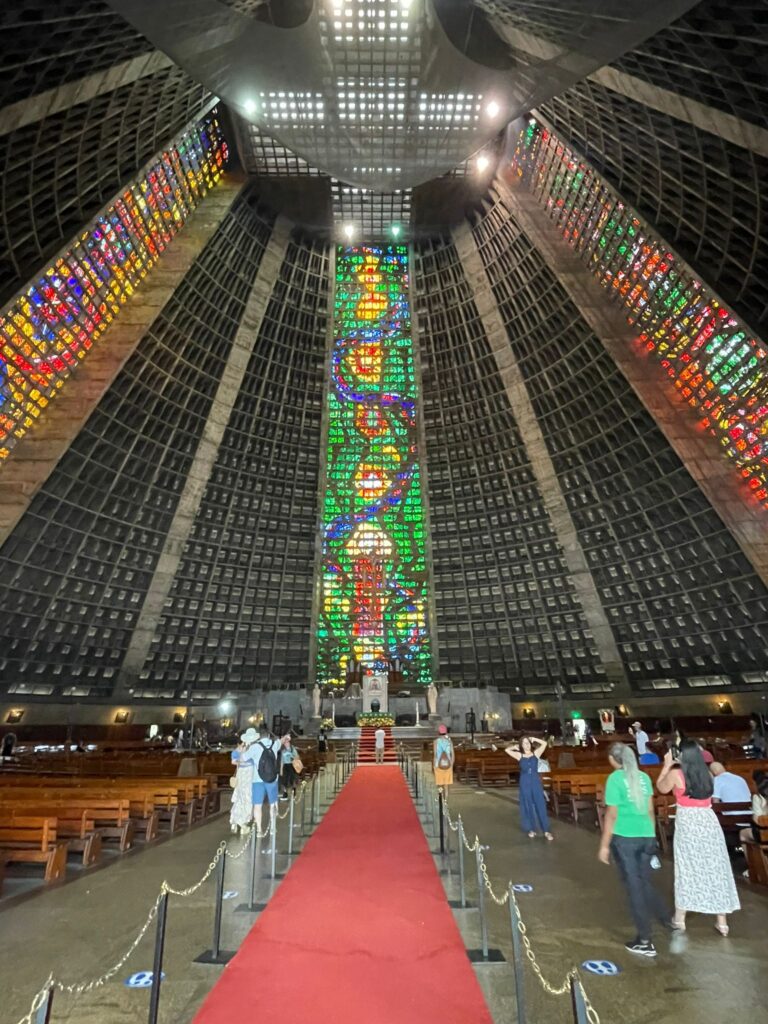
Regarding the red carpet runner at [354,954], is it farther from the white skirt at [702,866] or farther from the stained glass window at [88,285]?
the stained glass window at [88,285]

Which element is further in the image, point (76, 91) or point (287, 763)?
point (76, 91)

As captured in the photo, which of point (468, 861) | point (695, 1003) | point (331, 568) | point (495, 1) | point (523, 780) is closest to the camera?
point (695, 1003)

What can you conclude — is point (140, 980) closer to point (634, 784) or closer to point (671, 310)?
point (634, 784)

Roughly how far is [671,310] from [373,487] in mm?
21594

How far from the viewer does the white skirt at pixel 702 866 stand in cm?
469

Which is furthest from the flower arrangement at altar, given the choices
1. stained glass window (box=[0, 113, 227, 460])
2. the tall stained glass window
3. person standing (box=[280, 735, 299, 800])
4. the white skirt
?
the white skirt

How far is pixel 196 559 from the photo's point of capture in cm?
3409

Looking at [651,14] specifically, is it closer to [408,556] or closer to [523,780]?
[523,780]

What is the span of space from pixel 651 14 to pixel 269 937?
45.5 ft

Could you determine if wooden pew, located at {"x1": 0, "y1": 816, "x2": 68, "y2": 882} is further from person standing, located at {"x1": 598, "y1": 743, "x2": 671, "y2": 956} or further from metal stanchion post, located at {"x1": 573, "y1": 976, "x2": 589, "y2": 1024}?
metal stanchion post, located at {"x1": 573, "y1": 976, "x2": 589, "y2": 1024}

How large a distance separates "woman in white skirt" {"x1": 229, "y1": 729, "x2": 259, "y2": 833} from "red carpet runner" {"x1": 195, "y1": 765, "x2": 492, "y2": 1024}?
188 centimetres

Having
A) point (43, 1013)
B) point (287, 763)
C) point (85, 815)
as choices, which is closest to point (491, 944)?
point (43, 1013)

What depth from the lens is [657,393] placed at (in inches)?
1128

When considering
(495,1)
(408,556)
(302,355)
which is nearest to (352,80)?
(495,1)
